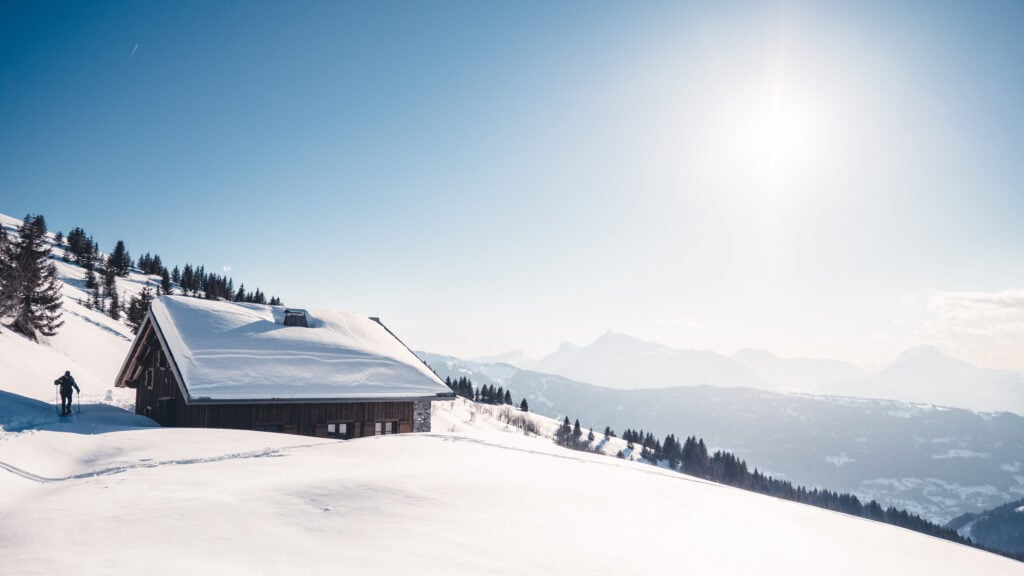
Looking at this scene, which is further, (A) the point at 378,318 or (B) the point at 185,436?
(A) the point at 378,318

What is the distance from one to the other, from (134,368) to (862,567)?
1428 inches

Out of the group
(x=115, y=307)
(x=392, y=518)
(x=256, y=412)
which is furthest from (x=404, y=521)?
(x=115, y=307)

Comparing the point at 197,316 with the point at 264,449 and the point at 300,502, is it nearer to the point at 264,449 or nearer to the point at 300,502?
the point at 264,449

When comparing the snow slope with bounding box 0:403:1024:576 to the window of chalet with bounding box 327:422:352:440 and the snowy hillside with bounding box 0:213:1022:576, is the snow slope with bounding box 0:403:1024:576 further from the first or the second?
the window of chalet with bounding box 327:422:352:440

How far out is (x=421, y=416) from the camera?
2562 cm

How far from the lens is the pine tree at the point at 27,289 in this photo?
32.8 metres

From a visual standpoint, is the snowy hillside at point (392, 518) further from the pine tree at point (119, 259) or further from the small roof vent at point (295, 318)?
the pine tree at point (119, 259)

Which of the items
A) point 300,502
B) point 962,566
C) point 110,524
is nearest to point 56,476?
point 110,524

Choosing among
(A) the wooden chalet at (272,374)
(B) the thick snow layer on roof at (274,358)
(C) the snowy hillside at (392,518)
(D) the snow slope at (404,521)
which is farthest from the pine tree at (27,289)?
(D) the snow slope at (404,521)

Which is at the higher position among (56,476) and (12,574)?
(12,574)

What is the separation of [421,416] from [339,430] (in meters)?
4.34

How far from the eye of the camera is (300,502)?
23.7ft

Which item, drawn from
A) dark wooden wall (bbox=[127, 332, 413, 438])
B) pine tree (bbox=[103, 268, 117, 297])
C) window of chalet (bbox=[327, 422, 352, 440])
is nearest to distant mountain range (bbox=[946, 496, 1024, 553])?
dark wooden wall (bbox=[127, 332, 413, 438])

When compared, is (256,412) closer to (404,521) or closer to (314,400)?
(314,400)
